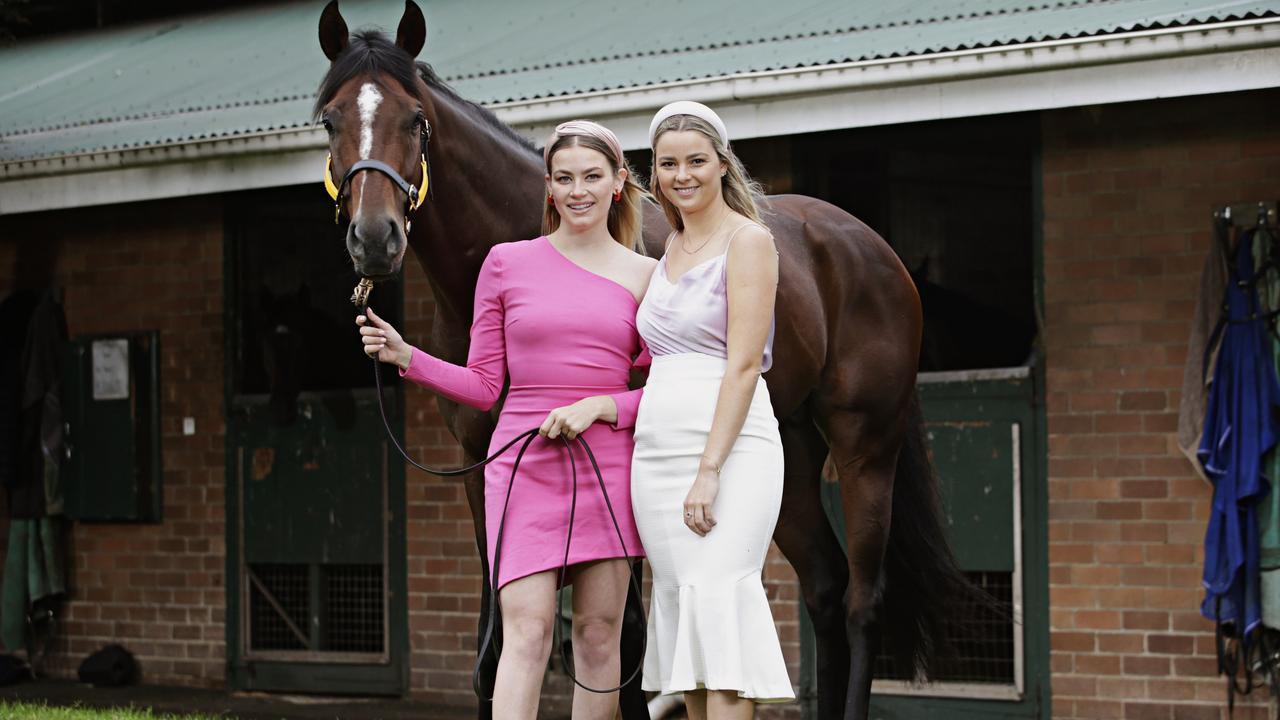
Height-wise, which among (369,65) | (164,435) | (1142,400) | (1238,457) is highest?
(369,65)

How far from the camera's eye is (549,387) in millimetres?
3650

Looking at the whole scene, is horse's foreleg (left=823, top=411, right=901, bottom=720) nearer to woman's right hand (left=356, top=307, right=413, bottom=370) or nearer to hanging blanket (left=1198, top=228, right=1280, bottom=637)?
hanging blanket (left=1198, top=228, right=1280, bottom=637)

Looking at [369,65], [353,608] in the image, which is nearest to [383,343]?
[369,65]

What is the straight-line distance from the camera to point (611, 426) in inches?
144

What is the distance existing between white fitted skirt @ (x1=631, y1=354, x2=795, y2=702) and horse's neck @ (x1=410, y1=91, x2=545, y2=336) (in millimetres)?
1028

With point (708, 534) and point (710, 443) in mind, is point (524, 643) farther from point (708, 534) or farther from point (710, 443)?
point (710, 443)

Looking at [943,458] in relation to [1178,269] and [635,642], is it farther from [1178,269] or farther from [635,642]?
[635,642]

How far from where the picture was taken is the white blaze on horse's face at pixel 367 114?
3.96 m

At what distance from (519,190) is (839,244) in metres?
1.40

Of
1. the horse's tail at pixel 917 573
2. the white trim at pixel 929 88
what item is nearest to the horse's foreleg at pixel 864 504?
the horse's tail at pixel 917 573

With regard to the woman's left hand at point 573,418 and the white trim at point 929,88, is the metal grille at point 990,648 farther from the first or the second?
the woman's left hand at point 573,418

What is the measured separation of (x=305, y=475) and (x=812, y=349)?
414 centimetres

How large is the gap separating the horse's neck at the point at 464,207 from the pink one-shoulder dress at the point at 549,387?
73 centimetres

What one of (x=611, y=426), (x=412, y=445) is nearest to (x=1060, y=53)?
(x=611, y=426)
